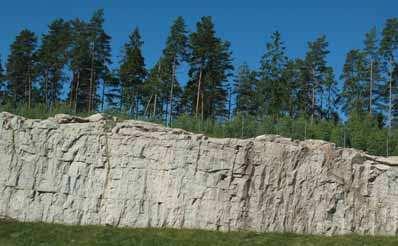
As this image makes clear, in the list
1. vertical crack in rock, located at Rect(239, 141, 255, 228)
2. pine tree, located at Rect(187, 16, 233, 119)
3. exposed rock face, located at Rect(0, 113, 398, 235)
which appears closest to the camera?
vertical crack in rock, located at Rect(239, 141, 255, 228)

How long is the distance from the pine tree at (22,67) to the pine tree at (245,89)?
74.9ft

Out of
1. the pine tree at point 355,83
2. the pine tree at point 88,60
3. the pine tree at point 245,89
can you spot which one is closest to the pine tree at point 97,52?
the pine tree at point 88,60

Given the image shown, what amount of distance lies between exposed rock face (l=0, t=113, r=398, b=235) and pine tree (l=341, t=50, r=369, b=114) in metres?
25.1

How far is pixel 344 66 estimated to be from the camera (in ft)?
176

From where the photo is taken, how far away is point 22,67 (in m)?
53.6

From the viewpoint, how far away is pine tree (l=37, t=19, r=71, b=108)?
51.4 m

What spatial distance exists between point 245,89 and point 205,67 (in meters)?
8.05

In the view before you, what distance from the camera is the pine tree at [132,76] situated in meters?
51.5

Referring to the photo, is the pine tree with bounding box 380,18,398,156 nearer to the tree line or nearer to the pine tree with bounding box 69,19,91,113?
the tree line

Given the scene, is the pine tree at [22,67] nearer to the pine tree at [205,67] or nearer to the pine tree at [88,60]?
the pine tree at [88,60]

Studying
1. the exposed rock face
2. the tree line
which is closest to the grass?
the exposed rock face

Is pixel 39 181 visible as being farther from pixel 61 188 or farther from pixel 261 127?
pixel 261 127

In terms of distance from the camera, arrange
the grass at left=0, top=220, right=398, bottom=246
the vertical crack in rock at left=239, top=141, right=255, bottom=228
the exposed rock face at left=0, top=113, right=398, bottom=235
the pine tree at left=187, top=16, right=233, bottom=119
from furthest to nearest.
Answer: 1. the pine tree at left=187, top=16, right=233, bottom=119
2. the exposed rock face at left=0, top=113, right=398, bottom=235
3. the vertical crack in rock at left=239, top=141, right=255, bottom=228
4. the grass at left=0, top=220, right=398, bottom=246

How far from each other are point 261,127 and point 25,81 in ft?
97.0
